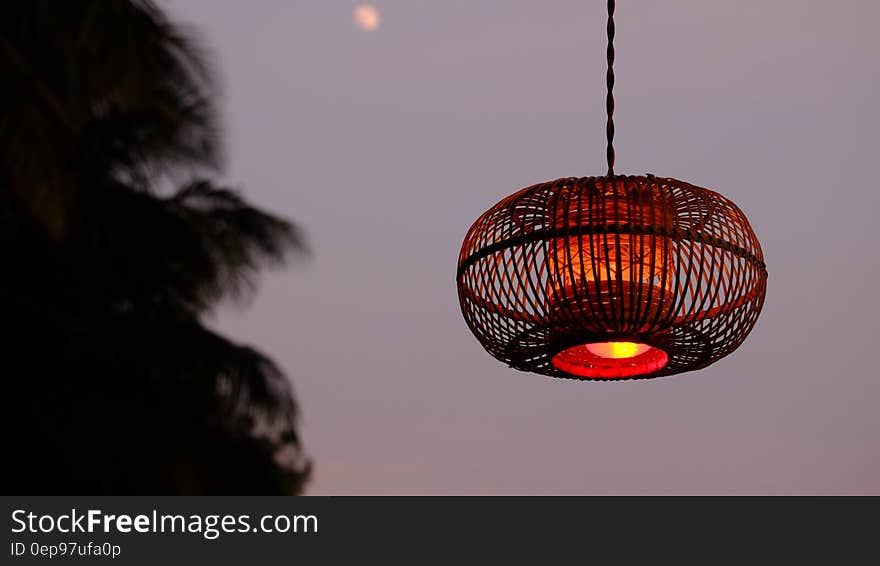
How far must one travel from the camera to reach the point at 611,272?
14.5 ft

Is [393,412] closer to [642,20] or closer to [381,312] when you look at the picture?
[381,312]

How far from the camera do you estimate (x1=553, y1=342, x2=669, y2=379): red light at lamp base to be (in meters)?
4.83

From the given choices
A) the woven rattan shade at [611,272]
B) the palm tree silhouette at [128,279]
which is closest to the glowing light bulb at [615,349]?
the woven rattan shade at [611,272]

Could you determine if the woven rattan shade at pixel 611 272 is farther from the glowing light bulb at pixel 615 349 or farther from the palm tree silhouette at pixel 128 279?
the palm tree silhouette at pixel 128 279

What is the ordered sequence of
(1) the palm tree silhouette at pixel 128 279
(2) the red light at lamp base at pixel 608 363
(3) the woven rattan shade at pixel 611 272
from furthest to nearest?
(1) the palm tree silhouette at pixel 128 279, (2) the red light at lamp base at pixel 608 363, (3) the woven rattan shade at pixel 611 272

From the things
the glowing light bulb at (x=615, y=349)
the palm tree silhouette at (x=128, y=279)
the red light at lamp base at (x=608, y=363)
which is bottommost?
the glowing light bulb at (x=615, y=349)

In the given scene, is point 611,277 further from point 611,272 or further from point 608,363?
point 608,363

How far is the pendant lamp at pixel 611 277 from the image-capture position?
14.5ft

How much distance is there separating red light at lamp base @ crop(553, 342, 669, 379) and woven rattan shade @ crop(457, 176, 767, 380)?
0.11ft

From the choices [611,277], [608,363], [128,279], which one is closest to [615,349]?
[608,363]

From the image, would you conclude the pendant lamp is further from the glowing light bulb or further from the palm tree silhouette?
the palm tree silhouette

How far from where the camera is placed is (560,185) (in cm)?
459

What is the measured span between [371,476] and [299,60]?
4.54 metres
